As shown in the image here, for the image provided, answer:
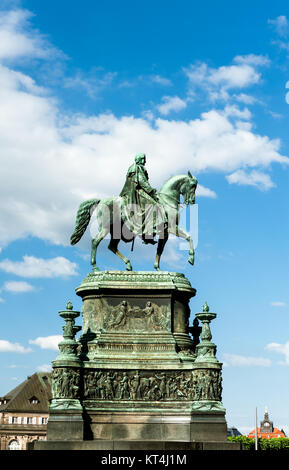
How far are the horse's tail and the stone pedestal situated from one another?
2365 mm

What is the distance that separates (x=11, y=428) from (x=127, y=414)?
230 ft

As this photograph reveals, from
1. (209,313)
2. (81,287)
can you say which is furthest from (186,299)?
(81,287)

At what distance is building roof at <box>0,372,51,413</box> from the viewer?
94706 millimetres

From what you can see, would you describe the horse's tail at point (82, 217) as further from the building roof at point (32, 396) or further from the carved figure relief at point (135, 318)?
the building roof at point (32, 396)

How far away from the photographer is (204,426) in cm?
2702

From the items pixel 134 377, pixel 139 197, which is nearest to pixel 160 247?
pixel 139 197

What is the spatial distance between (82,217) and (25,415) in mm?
68252

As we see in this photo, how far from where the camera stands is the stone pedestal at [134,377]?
26938 mm

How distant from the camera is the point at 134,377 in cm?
2773

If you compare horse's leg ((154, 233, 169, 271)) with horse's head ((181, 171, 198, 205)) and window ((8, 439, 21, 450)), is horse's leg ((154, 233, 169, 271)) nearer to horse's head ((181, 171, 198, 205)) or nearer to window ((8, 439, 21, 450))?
horse's head ((181, 171, 198, 205))

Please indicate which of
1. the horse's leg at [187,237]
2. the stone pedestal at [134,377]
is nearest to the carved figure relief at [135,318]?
the stone pedestal at [134,377]

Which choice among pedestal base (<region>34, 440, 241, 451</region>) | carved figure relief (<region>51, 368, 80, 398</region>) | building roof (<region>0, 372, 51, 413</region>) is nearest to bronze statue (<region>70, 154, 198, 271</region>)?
carved figure relief (<region>51, 368, 80, 398</region>)
